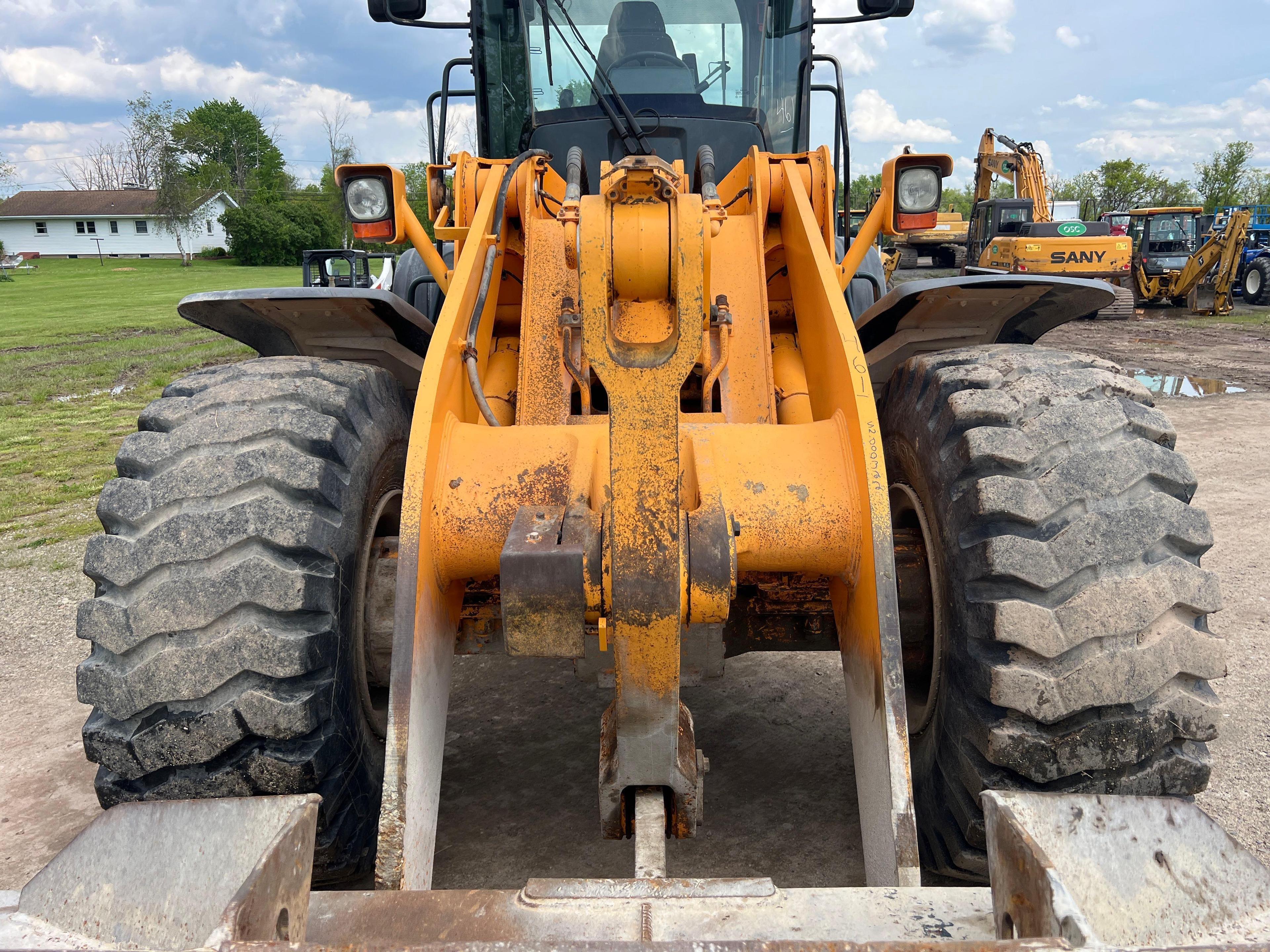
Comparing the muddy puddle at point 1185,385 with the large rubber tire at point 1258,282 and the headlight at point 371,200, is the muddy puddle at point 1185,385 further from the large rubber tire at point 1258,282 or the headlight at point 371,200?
the large rubber tire at point 1258,282

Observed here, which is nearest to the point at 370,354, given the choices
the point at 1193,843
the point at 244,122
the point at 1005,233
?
the point at 1193,843

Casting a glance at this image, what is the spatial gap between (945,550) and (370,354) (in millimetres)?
1953

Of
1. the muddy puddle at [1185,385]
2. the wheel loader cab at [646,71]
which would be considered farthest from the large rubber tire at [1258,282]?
the wheel loader cab at [646,71]

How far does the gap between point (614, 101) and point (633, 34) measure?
1.04ft

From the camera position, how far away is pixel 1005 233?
70.3ft

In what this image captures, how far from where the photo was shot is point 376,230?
3320mm

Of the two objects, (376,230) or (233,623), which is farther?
(376,230)

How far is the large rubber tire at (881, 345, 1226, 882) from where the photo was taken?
6.53 ft

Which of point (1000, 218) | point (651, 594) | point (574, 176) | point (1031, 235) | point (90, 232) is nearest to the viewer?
point (651, 594)

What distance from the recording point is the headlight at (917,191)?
3.21 m

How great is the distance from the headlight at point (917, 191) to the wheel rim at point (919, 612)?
111cm

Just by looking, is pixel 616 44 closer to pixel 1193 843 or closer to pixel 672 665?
pixel 672 665

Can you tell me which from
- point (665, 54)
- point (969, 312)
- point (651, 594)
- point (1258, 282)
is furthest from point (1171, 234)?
point (651, 594)

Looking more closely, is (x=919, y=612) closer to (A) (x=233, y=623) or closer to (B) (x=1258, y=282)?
(A) (x=233, y=623)
